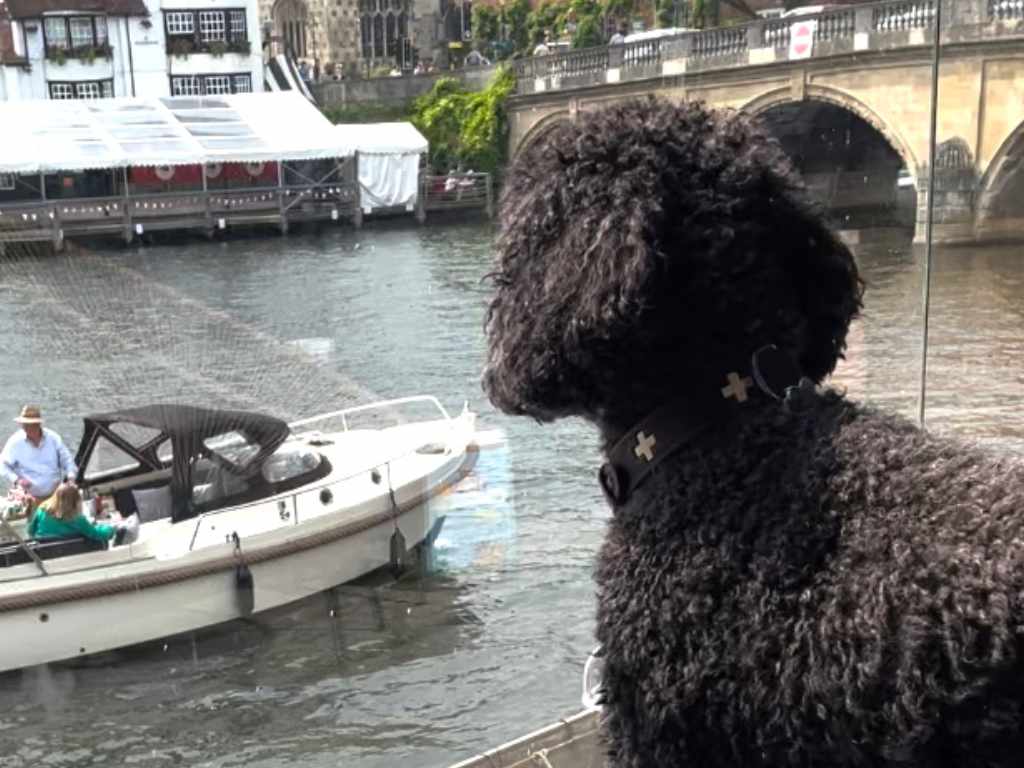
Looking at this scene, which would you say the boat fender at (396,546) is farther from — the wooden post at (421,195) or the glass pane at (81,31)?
the glass pane at (81,31)

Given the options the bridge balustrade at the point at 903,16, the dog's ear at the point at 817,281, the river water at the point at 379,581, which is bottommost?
the river water at the point at 379,581

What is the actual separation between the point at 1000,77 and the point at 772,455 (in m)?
29.4

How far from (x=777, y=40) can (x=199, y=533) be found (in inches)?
1007

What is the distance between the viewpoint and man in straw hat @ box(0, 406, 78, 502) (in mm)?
10609

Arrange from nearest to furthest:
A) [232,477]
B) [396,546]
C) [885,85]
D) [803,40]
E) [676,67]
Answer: [232,477]
[396,546]
[885,85]
[803,40]
[676,67]

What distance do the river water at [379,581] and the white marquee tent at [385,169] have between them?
15739mm

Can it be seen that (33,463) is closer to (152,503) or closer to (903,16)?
(152,503)

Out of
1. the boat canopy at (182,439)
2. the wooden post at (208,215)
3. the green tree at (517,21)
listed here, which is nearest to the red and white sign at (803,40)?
the wooden post at (208,215)

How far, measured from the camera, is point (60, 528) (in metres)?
10.2

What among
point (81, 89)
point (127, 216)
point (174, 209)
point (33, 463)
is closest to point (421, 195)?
point (174, 209)

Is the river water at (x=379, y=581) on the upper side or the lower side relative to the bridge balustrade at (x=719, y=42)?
lower

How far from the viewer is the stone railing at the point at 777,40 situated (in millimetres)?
29047

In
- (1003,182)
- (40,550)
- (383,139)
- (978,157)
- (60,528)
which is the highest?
(383,139)

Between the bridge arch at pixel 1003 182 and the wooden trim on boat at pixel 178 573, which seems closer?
the wooden trim on boat at pixel 178 573
